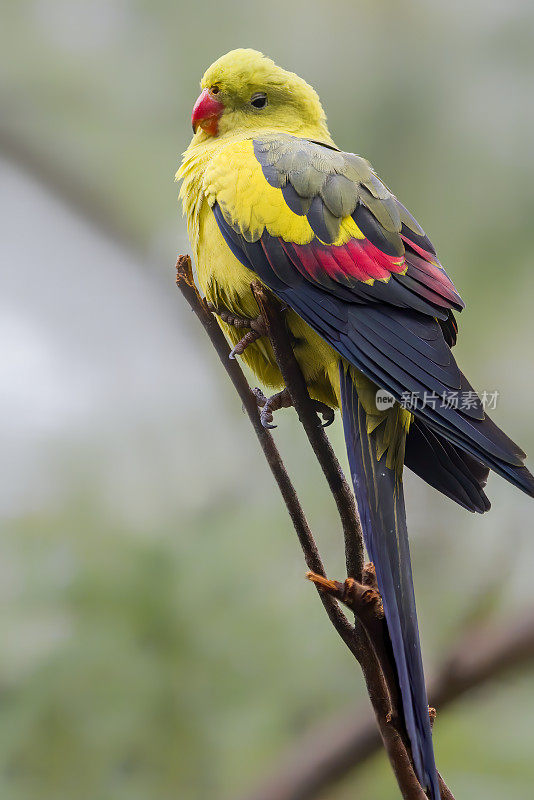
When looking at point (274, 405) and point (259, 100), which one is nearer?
point (274, 405)

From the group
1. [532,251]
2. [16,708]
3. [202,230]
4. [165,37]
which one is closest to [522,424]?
[532,251]

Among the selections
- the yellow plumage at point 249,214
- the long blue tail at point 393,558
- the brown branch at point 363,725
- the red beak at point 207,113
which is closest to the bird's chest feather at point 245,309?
the yellow plumage at point 249,214

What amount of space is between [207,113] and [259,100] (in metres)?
0.17

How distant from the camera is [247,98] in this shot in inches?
91.0

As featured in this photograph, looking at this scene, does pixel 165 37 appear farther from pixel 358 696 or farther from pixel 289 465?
pixel 358 696

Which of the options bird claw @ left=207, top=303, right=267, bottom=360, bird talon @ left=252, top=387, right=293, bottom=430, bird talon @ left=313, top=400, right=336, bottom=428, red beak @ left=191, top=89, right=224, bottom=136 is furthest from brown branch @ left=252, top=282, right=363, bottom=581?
red beak @ left=191, top=89, right=224, bottom=136

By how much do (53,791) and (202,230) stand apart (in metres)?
1.65

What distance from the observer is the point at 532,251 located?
2877 mm

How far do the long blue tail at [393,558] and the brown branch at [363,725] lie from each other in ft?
2.87

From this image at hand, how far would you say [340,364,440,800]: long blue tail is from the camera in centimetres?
130

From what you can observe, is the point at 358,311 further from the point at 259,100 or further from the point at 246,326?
the point at 259,100

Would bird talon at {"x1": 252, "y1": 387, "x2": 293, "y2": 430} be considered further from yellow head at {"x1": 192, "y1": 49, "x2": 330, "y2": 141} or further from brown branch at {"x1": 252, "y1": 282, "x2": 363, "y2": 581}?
yellow head at {"x1": 192, "y1": 49, "x2": 330, "y2": 141}

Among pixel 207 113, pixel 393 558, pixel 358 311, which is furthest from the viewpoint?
pixel 207 113

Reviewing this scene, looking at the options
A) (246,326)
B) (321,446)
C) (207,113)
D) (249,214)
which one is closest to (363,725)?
(321,446)
